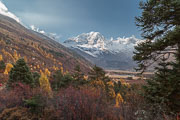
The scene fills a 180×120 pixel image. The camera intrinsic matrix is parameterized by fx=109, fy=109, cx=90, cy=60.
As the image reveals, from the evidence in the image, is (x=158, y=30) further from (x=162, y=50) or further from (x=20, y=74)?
(x=20, y=74)

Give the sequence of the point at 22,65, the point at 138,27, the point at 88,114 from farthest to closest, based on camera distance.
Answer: the point at 22,65
the point at 138,27
the point at 88,114

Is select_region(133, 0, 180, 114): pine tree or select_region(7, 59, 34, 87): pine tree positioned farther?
select_region(7, 59, 34, 87): pine tree

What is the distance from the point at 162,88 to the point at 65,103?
5.64 meters

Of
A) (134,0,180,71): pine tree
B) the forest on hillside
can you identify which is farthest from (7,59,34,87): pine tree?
(134,0,180,71): pine tree

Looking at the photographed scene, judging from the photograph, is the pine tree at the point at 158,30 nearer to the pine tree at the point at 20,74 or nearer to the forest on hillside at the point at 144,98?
the forest on hillside at the point at 144,98

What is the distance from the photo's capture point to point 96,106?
5.51 metres

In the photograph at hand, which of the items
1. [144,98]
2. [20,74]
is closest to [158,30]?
[144,98]

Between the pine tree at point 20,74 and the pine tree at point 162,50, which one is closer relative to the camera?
the pine tree at point 162,50

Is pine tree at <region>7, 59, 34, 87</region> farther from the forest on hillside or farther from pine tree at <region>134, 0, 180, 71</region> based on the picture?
pine tree at <region>134, 0, 180, 71</region>

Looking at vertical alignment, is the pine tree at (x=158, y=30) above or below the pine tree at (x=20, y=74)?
above

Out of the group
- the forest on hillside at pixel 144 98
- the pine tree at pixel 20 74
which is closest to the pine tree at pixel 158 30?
the forest on hillside at pixel 144 98

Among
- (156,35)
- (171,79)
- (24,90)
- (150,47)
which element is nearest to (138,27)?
(156,35)

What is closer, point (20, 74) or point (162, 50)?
point (162, 50)

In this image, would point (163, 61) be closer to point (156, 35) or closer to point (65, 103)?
point (156, 35)
